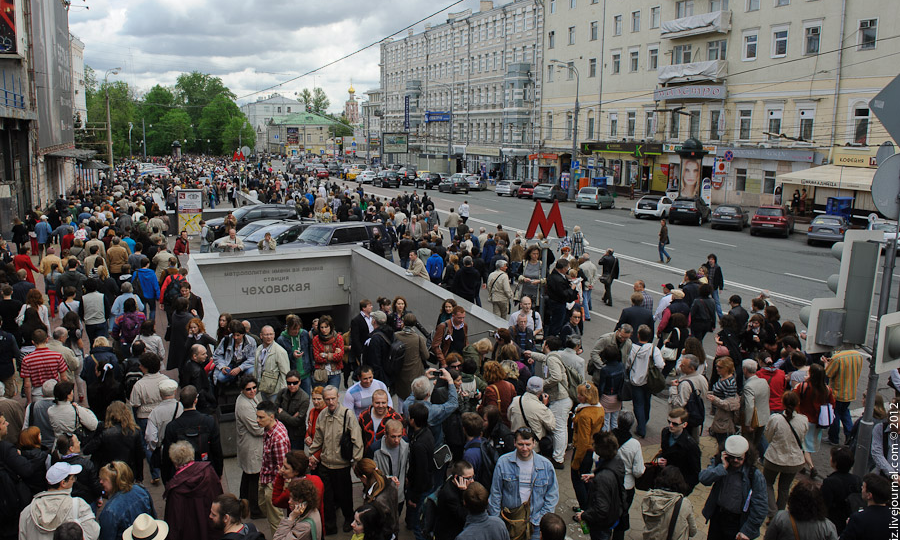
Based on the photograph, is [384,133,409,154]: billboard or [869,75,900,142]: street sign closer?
[869,75,900,142]: street sign

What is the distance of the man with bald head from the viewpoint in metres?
8.11

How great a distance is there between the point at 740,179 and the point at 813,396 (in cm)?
3932

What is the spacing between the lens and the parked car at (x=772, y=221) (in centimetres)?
3097

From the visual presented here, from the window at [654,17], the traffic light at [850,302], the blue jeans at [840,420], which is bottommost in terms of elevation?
the blue jeans at [840,420]

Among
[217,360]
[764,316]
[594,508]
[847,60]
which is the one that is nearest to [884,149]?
[764,316]

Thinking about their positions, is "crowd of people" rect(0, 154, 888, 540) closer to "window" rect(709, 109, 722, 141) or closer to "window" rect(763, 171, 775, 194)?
"window" rect(763, 171, 775, 194)

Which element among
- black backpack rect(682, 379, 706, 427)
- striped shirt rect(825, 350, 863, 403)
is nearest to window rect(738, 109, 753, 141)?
striped shirt rect(825, 350, 863, 403)

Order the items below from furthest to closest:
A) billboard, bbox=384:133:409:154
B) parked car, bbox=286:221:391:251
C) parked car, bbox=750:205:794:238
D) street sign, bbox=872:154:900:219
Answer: billboard, bbox=384:133:409:154
parked car, bbox=750:205:794:238
parked car, bbox=286:221:391:251
street sign, bbox=872:154:900:219

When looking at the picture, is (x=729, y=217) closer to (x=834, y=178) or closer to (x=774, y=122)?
(x=834, y=178)

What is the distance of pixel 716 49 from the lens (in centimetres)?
4516

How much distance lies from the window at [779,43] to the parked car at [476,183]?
2299 centimetres

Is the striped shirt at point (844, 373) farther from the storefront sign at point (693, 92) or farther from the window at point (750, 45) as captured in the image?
the storefront sign at point (693, 92)

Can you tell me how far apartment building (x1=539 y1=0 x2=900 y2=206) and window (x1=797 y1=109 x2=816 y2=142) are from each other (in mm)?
68

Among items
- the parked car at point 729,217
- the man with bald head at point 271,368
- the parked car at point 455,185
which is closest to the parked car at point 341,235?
the man with bald head at point 271,368
